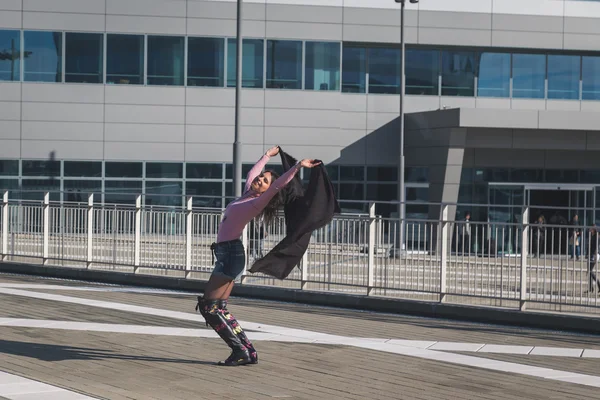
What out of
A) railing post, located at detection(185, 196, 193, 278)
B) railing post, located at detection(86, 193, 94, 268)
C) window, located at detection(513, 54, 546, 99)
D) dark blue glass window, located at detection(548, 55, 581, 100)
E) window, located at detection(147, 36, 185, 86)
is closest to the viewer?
railing post, located at detection(185, 196, 193, 278)

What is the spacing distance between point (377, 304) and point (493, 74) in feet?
81.2

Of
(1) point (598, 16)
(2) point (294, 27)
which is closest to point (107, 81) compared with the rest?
(2) point (294, 27)

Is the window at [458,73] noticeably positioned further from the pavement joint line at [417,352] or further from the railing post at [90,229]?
the pavement joint line at [417,352]

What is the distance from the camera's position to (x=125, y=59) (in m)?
35.1

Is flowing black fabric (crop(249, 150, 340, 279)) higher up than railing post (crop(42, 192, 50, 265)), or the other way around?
flowing black fabric (crop(249, 150, 340, 279))

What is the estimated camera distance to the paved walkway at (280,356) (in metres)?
8.14

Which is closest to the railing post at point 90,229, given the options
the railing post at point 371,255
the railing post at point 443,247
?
the railing post at point 371,255

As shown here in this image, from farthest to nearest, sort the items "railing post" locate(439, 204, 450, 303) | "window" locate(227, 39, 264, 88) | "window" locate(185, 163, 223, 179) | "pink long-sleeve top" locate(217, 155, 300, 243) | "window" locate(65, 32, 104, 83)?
"window" locate(185, 163, 223, 179) < "window" locate(227, 39, 264, 88) < "window" locate(65, 32, 104, 83) < "railing post" locate(439, 204, 450, 303) < "pink long-sleeve top" locate(217, 155, 300, 243)

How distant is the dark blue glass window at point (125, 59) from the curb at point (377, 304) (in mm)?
17599

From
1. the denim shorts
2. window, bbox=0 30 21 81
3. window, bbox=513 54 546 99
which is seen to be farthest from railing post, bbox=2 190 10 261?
window, bbox=513 54 546 99

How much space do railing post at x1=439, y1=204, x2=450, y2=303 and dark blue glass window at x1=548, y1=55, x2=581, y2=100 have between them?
25682 mm

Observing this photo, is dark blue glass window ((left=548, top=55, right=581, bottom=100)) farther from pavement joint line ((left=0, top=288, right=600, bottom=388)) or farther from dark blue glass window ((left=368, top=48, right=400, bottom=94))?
pavement joint line ((left=0, top=288, right=600, bottom=388))

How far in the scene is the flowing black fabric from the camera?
888 cm

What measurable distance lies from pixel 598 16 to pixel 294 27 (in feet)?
39.0
